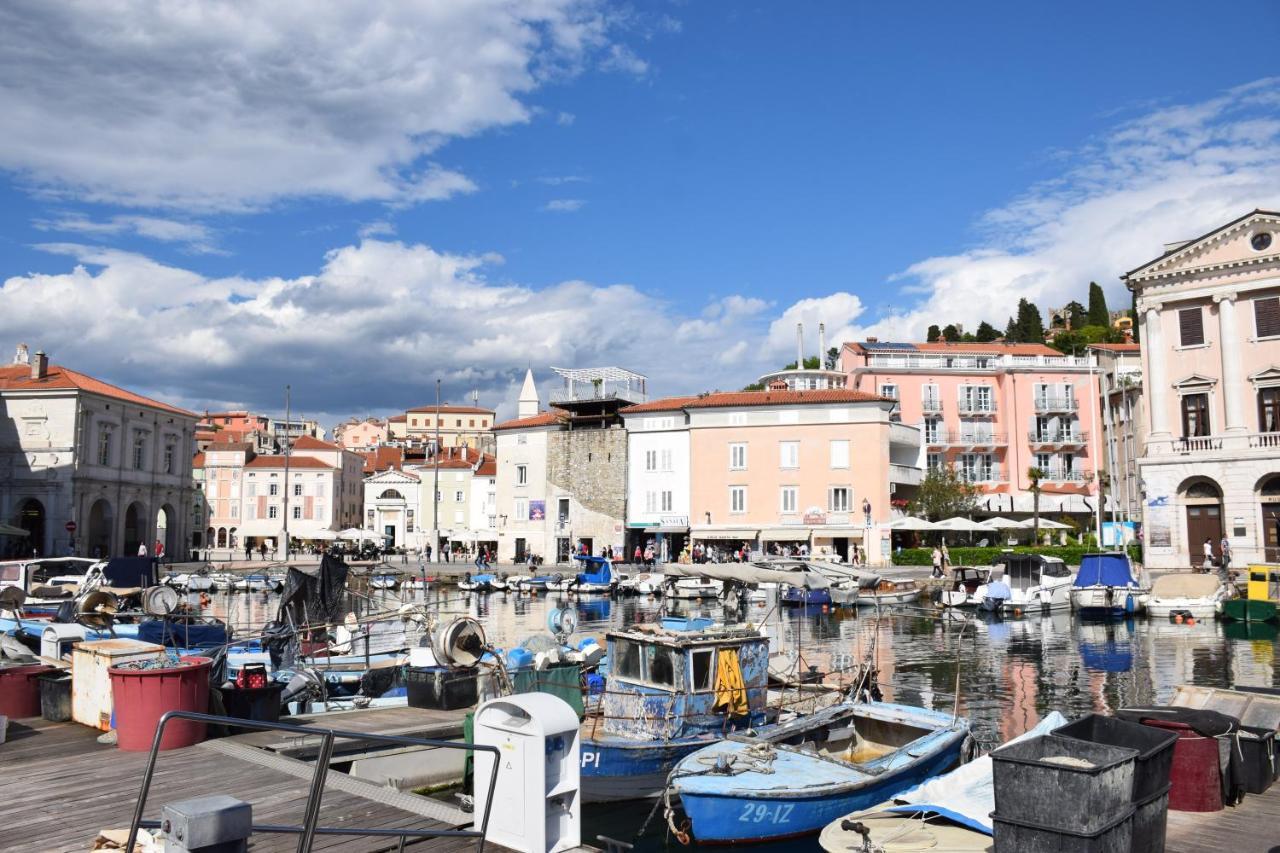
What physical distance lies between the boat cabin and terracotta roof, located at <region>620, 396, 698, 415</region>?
48.9 metres

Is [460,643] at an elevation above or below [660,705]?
above

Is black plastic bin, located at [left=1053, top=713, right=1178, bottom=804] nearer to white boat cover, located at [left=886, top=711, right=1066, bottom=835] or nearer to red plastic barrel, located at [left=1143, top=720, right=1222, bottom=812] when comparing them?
red plastic barrel, located at [left=1143, top=720, right=1222, bottom=812]

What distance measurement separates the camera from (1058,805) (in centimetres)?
735

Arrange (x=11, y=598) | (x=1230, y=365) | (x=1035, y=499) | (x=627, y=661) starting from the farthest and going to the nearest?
(x=1035, y=499), (x=1230, y=365), (x=11, y=598), (x=627, y=661)

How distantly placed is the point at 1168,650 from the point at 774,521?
31.0 m

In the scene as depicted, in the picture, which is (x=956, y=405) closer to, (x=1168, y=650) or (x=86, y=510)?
(x=1168, y=650)

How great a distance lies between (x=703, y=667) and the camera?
49.7 feet

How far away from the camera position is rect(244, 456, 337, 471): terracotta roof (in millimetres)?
93312

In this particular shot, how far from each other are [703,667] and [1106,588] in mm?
32053

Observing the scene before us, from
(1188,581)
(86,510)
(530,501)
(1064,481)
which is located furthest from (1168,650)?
(86,510)

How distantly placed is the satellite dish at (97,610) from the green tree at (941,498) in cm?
4734

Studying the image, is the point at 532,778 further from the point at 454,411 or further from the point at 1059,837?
the point at 454,411

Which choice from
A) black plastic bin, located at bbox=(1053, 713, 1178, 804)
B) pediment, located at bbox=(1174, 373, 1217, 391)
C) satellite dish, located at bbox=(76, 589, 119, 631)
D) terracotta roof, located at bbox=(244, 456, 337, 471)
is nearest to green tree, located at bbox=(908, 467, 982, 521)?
pediment, located at bbox=(1174, 373, 1217, 391)

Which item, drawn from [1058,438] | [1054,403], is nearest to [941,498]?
[1058,438]
